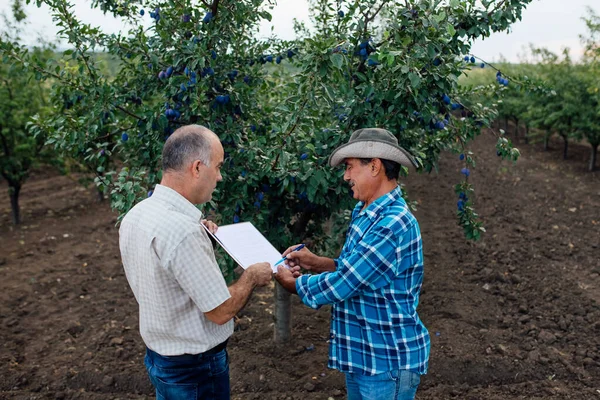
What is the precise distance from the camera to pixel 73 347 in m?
4.96

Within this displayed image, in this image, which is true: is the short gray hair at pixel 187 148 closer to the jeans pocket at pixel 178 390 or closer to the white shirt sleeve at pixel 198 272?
the white shirt sleeve at pixel 198 272

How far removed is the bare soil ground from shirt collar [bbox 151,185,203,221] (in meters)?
2.32

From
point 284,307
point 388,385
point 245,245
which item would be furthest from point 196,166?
point 284,307

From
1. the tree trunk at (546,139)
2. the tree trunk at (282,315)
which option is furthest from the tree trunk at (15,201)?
the tree trunk at (546,139)

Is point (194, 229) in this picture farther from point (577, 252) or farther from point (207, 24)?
point (577, 252)

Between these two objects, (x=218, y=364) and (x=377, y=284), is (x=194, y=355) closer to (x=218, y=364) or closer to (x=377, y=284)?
(x=218, y=364)

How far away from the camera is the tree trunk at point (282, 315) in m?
4.47

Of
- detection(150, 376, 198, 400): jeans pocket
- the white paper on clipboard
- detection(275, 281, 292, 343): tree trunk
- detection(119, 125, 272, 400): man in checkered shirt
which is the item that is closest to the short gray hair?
detection(119, 125, 272, 400): man in checkered shirt

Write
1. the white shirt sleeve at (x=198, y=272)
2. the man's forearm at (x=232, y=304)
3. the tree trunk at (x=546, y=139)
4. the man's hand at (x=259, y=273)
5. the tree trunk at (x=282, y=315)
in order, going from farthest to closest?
the tree trunk at (x=546, y=139)
the tree trunk at (x=282, y=315)
the man's hand at (x=259, y=273)
the man's forearm at (x=232, y=304)
the white shirt sleeve at (x=198, y=272)

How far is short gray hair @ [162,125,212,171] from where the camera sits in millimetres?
2156

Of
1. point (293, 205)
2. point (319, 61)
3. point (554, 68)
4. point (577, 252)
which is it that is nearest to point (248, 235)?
point (319, 61)

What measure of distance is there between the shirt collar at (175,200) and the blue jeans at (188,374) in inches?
25.7

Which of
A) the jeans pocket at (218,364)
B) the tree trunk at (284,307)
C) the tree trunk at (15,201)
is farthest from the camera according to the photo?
the tree trunk at (15,201)

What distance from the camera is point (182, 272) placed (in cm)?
209
